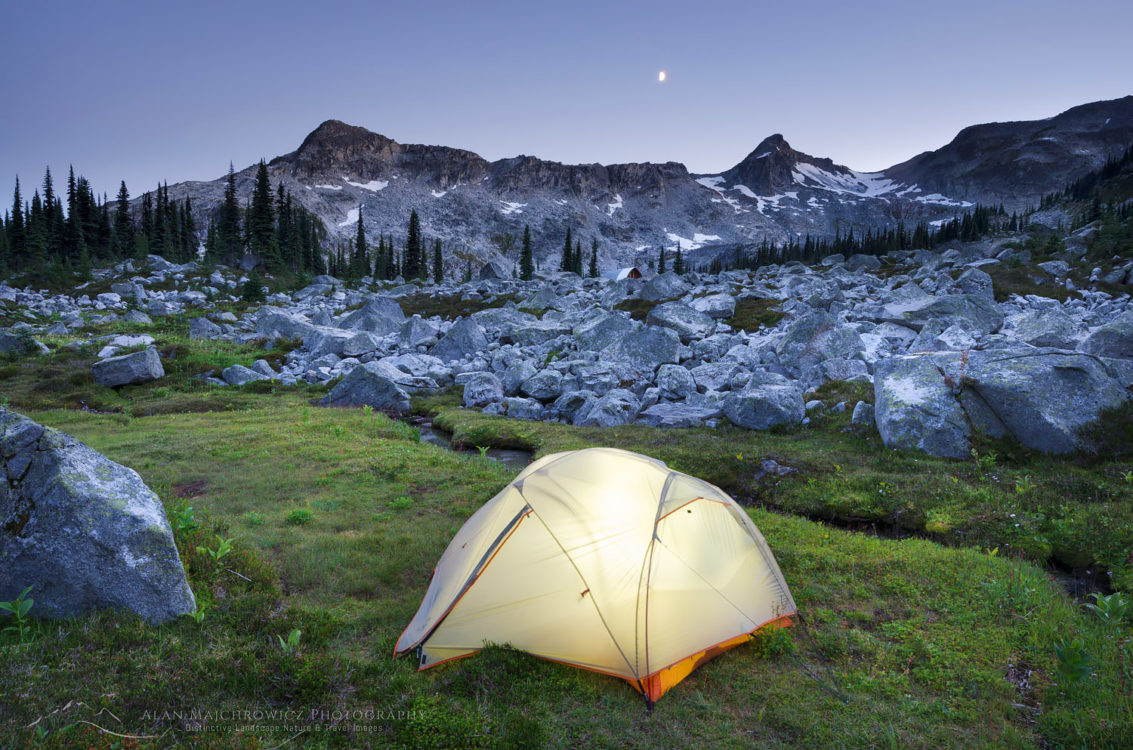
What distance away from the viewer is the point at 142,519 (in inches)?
255

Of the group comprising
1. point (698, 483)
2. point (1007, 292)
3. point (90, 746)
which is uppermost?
A: point (1007, 292)

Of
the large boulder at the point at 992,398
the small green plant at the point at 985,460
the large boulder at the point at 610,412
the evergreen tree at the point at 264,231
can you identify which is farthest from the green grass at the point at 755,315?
the evergreen tree at the point at 264,231

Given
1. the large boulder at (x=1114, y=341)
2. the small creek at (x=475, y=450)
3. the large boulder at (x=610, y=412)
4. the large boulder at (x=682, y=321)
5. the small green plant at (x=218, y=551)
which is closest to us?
the small green plant at (x=218, y=551)

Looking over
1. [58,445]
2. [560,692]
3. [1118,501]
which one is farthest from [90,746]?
[1118,501]

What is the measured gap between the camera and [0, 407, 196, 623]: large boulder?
5.96 metres

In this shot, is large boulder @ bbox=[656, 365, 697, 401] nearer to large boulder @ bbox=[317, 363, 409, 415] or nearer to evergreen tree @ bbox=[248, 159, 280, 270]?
large boulder @ bbox=[317, 363, 409, 415]

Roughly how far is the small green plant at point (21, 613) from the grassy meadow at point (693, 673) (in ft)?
0.24

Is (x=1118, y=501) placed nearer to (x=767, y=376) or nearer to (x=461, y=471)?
(x=767, y=376)

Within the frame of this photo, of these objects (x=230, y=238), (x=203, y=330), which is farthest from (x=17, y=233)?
(x=203, y=330)

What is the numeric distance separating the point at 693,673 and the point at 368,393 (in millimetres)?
22026

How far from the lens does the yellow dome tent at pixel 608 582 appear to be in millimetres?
6707

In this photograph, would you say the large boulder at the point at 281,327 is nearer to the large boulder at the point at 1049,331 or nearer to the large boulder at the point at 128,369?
the large boulder at the point at 128,369

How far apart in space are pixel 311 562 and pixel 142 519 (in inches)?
124

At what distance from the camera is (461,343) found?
3497 cm
